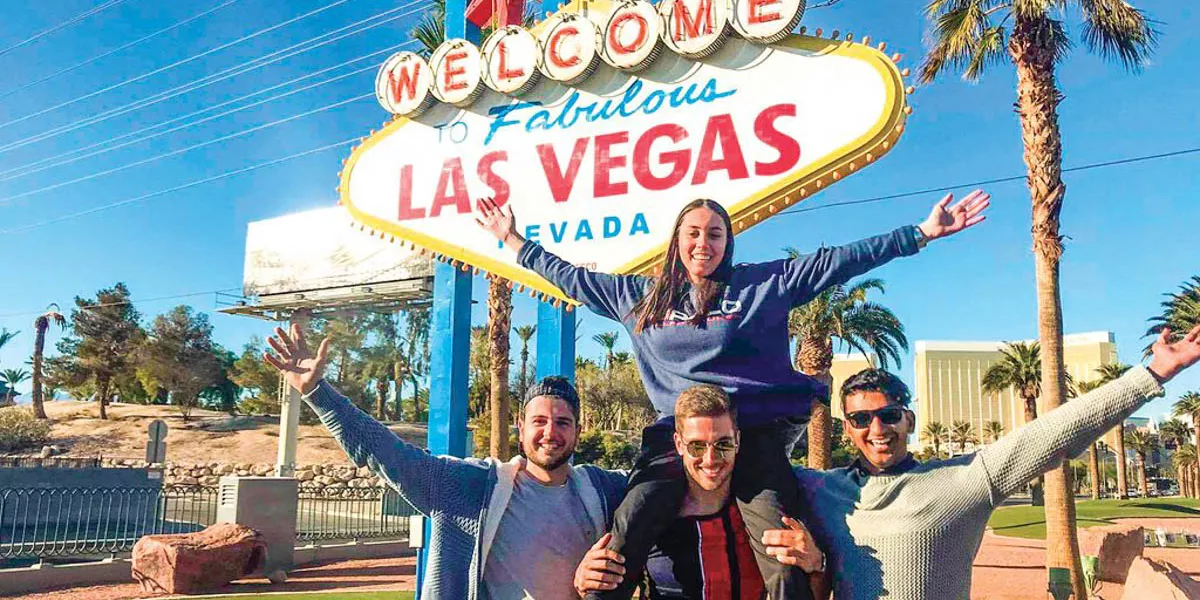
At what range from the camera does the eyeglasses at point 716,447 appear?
2627 millimetres

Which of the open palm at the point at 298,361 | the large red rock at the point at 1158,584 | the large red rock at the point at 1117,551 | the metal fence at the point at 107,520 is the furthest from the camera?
the large red rock at the point at 1117,551

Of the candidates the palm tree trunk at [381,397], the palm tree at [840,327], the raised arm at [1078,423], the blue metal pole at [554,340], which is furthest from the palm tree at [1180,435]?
the raised arm at [1078,423]

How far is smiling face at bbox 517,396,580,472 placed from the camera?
283 centimetres

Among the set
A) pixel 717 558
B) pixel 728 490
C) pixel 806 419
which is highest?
pixel 806 419

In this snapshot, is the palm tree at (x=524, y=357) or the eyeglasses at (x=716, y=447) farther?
the palm tree at (x=524, y=357)

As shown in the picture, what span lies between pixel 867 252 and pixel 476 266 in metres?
2.96

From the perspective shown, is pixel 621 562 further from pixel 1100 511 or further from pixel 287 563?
pixel 1100 511

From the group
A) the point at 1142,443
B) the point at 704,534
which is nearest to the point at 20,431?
the point at 704,534

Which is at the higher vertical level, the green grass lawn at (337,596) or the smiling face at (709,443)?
the smiling face at (709,443)

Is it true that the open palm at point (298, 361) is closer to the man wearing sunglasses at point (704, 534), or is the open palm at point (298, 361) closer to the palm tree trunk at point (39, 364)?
the man wearing sunglasses at point (704, 534)

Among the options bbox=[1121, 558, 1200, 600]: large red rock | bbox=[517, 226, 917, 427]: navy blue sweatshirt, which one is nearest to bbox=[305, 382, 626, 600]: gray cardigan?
bbox=[517, 226, 917, 427]: navy blue sweatshirt

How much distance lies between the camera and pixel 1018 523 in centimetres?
2622

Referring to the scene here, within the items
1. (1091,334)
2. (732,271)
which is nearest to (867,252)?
(732,271)

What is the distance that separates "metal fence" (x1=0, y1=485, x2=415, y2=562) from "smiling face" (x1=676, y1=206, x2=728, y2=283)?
11.7 metres
